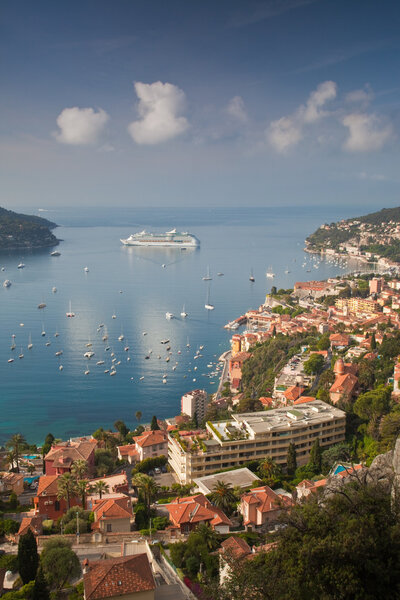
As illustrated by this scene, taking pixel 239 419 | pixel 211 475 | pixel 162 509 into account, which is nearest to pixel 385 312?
pixel 239 419

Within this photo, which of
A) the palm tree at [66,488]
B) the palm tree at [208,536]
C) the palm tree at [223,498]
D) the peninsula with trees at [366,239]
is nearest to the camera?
the palm tree at [208,536]

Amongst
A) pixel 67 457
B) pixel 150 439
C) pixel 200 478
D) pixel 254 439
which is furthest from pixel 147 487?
pixel 150 439

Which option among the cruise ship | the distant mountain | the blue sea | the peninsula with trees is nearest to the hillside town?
the blue sea

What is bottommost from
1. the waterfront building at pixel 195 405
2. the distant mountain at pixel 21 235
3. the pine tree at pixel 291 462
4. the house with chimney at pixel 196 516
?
the waterfront building at pixel 195 405

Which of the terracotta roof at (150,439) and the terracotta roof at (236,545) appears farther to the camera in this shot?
the terracotta roof at (150,439)

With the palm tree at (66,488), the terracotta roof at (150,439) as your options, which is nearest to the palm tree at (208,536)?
the palm tree at (66,488)

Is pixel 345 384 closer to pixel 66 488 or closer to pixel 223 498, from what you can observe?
pixel 223 498

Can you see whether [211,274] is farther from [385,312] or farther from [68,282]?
[385,312]

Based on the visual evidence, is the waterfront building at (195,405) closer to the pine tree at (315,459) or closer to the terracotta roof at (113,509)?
the pine tree at (315,459)
